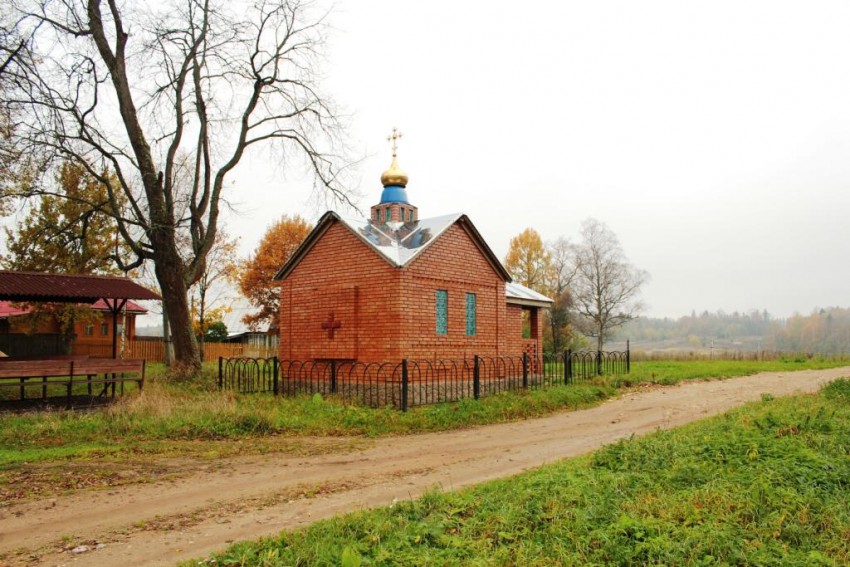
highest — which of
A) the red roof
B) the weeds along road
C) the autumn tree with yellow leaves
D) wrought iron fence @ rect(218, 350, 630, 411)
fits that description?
the autumn tree with yellow leaves

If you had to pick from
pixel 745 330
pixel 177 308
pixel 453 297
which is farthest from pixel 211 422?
pixel 745 330

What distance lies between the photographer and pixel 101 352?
35.5 metres

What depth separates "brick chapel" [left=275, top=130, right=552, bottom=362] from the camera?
14906mm

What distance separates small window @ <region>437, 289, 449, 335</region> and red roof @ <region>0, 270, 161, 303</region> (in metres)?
7.72

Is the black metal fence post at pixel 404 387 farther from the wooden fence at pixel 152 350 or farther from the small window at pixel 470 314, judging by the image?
the wooden fence at pixel 152 350

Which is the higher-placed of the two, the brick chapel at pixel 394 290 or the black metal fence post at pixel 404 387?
the brick chapel at pixel 394 290

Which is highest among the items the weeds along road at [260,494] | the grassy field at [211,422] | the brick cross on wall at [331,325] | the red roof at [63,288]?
the red roof at [63,288]

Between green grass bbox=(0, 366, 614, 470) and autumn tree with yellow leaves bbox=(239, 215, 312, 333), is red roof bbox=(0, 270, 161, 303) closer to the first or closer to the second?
green grass bbox=(0, 366, 614, 470)

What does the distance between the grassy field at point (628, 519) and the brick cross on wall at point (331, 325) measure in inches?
368

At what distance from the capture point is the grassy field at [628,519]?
4.54 metres

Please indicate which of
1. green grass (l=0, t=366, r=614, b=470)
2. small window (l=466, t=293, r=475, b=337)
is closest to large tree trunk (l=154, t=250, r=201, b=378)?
green grass (l=0, t=366, r=614, b=470)

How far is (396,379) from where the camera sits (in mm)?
14305

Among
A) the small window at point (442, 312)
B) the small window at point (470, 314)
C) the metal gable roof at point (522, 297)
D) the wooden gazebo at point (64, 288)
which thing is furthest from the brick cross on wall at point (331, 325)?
the metal gable roof at point (522, 297)

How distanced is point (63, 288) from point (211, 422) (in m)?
8.05
